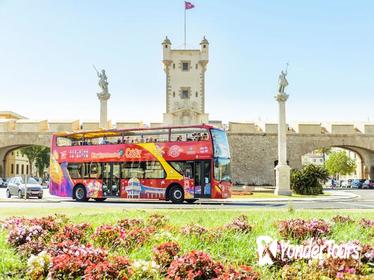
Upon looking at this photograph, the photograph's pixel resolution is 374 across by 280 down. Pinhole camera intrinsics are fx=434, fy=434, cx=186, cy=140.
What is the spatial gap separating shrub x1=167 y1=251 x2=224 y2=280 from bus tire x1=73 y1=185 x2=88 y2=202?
2010 centimetres

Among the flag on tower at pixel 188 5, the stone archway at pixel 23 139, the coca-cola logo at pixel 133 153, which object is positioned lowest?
the coca-cola logo at pixel 133 153

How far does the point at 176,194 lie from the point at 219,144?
331 centimetres

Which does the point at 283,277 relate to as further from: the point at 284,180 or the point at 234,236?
the point at 284,180

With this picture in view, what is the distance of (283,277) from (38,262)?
9.04 feet

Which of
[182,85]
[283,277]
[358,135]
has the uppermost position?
[182,85]

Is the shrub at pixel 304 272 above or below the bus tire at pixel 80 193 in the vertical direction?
above

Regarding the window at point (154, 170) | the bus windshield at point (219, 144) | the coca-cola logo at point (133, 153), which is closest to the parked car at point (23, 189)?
the coca-cola logo at point (133, 153)

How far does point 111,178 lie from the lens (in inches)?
917

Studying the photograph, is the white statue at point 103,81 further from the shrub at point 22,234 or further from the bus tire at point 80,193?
the shrub at point 22,234

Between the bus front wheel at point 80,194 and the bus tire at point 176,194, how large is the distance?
536 cm

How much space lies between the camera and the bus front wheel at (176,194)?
21703mm

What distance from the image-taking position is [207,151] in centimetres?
A: 2109

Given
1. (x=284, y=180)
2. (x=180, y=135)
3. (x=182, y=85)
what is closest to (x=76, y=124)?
(x=182, y=85)

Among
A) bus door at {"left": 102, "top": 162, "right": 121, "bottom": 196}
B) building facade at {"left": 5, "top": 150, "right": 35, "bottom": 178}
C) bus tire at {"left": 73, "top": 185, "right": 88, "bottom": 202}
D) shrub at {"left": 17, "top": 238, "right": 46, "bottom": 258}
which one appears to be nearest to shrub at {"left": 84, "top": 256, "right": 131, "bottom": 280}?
shrub at {"left": 17, "top": 238, "right": 46, "bottom": 258}
